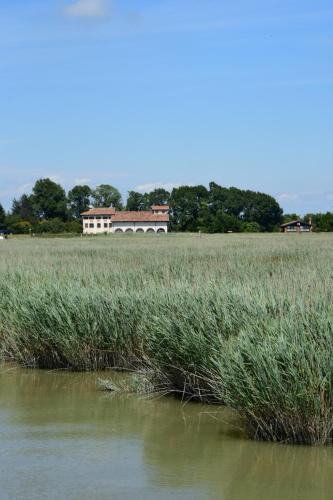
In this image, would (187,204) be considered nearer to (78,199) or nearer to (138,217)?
(138,217)

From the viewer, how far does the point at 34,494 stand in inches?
257

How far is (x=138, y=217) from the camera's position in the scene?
13725cm

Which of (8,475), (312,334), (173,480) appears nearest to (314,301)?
(312,334)

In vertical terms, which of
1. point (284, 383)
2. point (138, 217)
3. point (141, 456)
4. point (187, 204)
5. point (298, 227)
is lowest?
point (141, 456)

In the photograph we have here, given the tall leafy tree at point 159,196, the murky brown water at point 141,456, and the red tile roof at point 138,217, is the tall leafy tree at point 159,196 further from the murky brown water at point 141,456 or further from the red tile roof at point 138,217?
the murky brown water at point 141,456

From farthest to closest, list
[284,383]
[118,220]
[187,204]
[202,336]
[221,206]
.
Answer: [221,206]
[187,204]
[118,220]
[202,336]
[284,383]

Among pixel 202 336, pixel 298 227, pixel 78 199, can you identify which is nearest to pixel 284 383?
pixel 202 336

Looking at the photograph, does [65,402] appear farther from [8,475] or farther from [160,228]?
[160,228]

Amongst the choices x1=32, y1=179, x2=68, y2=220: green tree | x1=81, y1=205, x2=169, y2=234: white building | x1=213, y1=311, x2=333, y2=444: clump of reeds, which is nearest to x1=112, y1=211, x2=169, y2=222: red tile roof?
x1=81, y1=205, x2=169, y2=234: white building

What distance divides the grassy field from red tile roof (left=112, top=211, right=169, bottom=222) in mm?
118197

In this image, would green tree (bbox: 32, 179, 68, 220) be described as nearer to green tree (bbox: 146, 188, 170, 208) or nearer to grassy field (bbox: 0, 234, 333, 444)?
green tree (bbox: 146, 188, 170, 208)

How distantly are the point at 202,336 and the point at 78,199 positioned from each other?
5942 inches

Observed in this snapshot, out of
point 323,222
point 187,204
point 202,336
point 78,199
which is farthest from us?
point 78,199

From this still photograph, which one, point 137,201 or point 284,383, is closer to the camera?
point 284,383
